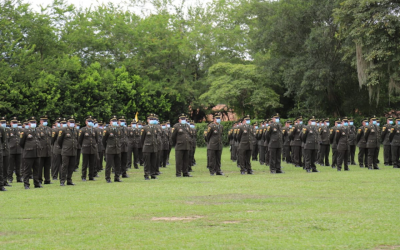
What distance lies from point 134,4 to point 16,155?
1622 inches

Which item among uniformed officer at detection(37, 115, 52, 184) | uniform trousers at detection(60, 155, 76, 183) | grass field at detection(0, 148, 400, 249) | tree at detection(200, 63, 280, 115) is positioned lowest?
grass field at detection(0, 148, 400, 249)

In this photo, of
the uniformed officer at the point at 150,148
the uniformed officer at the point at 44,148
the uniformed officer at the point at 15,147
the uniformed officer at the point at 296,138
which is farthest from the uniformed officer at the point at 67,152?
the uniformed officer at the point at 296,138

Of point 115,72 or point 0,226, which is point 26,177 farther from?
point 115,72

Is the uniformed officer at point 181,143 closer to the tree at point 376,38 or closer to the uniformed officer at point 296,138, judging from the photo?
the uniformed officer at point 296,138

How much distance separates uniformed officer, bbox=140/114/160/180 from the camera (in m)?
17.4

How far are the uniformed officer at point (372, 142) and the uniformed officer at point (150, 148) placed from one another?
26.8 feet

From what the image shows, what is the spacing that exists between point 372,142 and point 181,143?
24.2 ft

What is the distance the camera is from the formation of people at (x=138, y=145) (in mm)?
15945

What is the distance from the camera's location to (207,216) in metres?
9.53

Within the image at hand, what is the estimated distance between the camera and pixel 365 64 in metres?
29.0

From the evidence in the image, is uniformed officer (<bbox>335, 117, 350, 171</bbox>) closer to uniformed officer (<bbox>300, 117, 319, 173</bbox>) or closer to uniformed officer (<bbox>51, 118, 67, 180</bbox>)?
uniformed officer (<bbox>300, 117, 319, 173</bbox>)

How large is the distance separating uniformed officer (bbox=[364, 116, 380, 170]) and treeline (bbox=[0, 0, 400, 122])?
836 cm

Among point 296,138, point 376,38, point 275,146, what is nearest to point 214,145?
point 275,146

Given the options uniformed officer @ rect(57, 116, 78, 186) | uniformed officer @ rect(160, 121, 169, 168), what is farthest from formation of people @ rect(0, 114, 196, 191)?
uniformed officer @ rect(160, 121, 169, 168)
